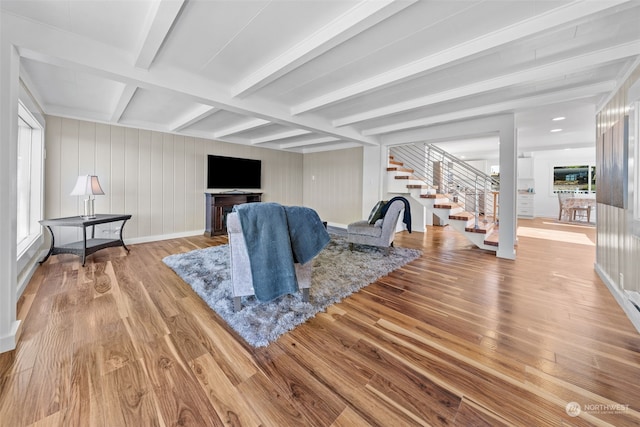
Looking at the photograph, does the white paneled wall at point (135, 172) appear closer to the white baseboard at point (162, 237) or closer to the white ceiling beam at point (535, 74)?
Answer: the white baseboard at point (162, 237)

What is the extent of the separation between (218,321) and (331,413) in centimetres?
119

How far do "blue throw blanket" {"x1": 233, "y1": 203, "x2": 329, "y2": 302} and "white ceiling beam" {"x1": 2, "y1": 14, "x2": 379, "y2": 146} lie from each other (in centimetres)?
167

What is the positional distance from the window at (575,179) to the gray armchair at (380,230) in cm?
825

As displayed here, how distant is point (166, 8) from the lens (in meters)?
1.62

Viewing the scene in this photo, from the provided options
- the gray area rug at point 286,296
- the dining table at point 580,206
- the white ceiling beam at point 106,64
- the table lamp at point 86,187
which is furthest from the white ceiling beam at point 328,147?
the dining table at point 580,206

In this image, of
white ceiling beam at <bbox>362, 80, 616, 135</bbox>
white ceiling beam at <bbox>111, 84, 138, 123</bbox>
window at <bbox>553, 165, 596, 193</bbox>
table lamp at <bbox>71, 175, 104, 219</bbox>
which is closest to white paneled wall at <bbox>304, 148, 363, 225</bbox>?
white ceiling beam at <bbox>362, 80, 616, 135</bbox>

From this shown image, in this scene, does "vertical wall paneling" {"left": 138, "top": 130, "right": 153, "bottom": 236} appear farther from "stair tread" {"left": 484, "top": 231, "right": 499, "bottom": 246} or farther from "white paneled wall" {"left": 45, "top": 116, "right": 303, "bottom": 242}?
"stair tread" {"left": 484, "top": 231, "right": 499, "bottom": 246}

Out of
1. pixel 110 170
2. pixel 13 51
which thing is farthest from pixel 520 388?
pixel 110 170

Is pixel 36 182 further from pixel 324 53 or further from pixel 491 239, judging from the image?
pixel 491 239

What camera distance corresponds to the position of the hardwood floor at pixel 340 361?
1163 millimetres

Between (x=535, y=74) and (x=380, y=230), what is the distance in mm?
2506

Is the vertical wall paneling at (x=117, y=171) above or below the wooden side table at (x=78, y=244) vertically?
above

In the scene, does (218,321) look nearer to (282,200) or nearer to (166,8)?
(166,8)

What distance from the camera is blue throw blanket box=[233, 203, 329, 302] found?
1.99 meters
